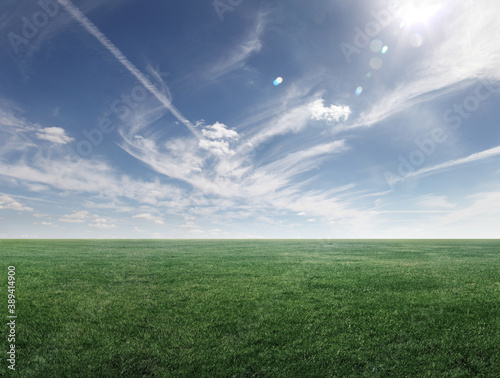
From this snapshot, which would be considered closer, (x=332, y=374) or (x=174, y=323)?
(x=332, y=374)

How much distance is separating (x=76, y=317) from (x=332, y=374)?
9.11m

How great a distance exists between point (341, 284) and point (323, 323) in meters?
6.54

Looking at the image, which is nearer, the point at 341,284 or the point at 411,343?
the point at 411,343

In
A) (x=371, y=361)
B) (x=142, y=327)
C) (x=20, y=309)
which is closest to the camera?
(x=371, y=361)

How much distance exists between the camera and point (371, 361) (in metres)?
7.31

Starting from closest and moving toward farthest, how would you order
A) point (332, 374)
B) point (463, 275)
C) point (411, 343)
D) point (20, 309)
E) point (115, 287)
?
point (332, 374)
point (411, 343)
point (20, 309)
point (115, 287)
point (463, 275)

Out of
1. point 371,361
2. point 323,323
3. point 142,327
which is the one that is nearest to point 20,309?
point 142,327

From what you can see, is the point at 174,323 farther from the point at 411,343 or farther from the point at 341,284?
the point at 341,284

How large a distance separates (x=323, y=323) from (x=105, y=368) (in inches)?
266

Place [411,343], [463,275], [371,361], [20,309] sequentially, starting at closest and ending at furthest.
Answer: [371,361] → [411,343] → [20,309] → [463,275]

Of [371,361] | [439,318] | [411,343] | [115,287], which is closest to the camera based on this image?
[371,361]

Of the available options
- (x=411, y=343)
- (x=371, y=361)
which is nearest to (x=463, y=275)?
(x=411, y=343)

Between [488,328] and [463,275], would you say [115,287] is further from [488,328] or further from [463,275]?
[463,275]

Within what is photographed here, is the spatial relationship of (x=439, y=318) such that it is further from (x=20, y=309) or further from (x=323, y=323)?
(x=20, y=309)
